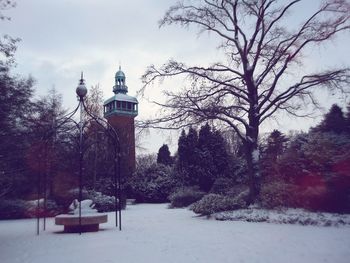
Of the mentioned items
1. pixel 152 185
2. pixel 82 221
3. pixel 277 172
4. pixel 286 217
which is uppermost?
pixel 277 172

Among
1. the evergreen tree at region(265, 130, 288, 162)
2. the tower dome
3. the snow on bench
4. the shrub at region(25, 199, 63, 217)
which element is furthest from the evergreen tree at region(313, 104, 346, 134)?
the tower dome

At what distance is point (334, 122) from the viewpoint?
21.0 meters

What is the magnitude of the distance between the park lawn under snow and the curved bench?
2.22 ft

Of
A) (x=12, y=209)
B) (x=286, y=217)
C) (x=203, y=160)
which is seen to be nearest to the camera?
(x=286, y=217)

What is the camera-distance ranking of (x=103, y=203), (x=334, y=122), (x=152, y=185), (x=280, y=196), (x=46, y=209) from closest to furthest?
1. (x=280, y=196)
2. (x=46, y=209)
3. (x=103, y=203)
4. (x=334, y=122)
5. (x=152, y=185)

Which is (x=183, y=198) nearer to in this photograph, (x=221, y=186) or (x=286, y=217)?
(x=221, y=186)


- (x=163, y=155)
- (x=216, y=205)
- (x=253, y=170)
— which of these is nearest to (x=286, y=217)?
(x=216, y=205)

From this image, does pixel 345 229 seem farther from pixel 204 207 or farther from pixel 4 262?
pixel 4 262

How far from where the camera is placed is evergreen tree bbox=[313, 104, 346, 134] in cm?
2025

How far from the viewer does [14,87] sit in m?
9.17

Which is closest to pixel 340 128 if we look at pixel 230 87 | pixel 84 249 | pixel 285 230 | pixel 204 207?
pixel 230 87

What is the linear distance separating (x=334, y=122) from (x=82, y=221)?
17.5m

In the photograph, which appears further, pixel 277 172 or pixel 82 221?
pixel 277 172

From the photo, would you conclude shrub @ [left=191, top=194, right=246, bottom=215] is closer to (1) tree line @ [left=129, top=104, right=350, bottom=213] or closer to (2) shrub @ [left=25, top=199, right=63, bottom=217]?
(1) tree line @ [left=129, top=104, right=350, bottom=213]
